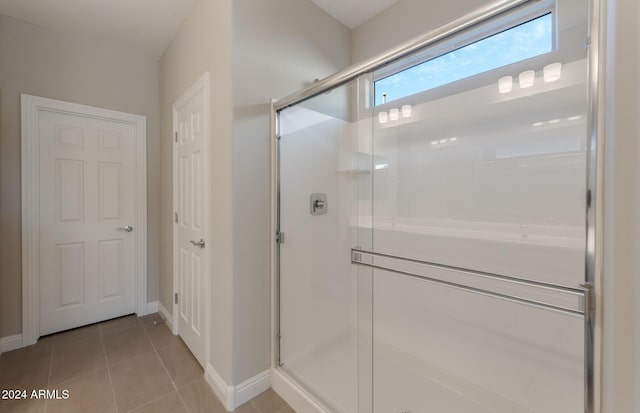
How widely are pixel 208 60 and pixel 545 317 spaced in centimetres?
262

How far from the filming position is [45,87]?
223cm

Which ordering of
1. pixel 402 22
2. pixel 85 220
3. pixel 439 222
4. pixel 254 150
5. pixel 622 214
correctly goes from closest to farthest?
pixel 622 214, pixel 254 150, pixel 439 222, pixel 402 22, pixel 85 220

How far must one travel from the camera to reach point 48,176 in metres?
2.26

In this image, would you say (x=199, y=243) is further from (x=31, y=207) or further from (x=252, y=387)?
(x=31, y=207)

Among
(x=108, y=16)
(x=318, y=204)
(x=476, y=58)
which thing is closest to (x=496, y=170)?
(x=476, y=58)

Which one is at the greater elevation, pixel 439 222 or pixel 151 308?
pixel 439 222

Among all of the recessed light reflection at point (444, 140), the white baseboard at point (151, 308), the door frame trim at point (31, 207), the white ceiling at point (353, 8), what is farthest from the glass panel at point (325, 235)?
the door frame trim at point (31, 207)

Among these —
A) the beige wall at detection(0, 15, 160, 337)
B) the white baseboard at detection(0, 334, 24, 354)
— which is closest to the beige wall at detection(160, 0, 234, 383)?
the beige wall at detection(0, 15, 160, 337)

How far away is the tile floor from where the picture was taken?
5.08ft

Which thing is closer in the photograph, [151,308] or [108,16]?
[108,16]

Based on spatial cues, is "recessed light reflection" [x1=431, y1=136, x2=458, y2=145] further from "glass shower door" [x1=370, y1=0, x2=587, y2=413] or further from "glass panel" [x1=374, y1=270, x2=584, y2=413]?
"glass panel" [x1=374, y1=270, x2=584, y2=413]

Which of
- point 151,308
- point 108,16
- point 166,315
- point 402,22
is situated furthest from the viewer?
point 151,308

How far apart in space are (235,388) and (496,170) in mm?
2066

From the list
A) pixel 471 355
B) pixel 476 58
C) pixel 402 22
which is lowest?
pixel 471 355
